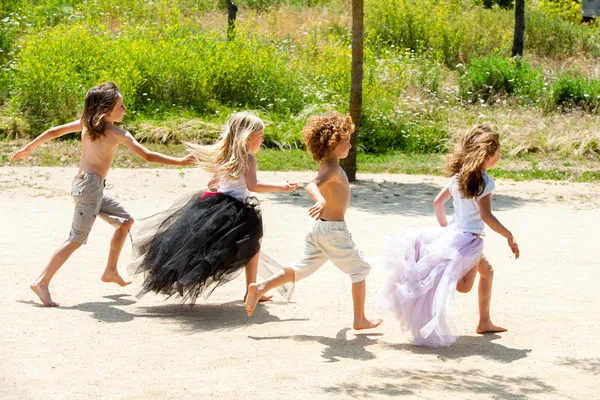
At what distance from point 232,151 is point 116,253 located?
4.15ft

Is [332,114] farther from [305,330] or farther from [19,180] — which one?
[19,180]

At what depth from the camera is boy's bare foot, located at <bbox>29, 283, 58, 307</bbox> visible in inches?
247

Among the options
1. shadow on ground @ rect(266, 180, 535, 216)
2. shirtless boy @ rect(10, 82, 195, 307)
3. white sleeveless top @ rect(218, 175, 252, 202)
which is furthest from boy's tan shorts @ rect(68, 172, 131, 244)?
shadow on ground @ rect(266, 180, 535, 216)

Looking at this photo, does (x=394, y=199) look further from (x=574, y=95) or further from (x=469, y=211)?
(x=574, y=95)

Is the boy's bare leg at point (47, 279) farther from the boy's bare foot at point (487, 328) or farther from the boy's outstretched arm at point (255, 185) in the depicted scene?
the boy's bare foot at point (487, 328)

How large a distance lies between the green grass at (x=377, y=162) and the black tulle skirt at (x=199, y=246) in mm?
6906

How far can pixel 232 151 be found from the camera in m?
6.25

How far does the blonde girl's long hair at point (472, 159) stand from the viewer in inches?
223

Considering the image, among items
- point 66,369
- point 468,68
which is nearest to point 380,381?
point 66,369

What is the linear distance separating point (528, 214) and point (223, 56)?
8.37 meters

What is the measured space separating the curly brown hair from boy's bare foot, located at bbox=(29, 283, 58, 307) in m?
2.16

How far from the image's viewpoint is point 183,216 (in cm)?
630

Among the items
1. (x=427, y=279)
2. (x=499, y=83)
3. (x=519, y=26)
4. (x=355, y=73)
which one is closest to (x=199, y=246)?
(x=427, y=279)

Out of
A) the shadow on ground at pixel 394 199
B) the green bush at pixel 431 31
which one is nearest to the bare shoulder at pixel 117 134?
the shadow on ground at pixel 394 199
